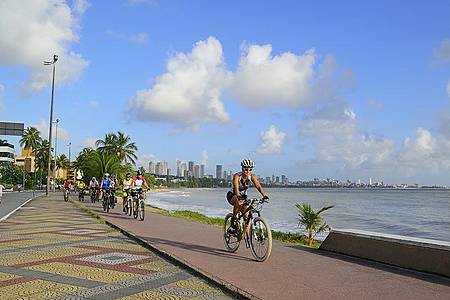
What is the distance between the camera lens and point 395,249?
8.40m

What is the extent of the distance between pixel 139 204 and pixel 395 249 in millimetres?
11277

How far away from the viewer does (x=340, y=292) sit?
6.38 meters

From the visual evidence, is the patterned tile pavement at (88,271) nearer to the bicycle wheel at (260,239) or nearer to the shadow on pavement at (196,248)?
the shadow on pavement at (196,248)

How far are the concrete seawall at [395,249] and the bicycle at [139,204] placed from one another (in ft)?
29.2

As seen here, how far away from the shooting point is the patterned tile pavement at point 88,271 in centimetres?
650

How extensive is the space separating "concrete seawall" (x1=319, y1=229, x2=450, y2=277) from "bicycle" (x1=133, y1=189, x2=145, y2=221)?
29.2 feet

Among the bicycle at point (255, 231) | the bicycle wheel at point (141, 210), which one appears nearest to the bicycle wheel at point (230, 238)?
the bicycle at point (255, 231)

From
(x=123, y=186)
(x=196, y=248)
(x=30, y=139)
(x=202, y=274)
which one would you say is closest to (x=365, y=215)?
(x=123, y=186)

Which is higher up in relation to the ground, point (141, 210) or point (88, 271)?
point (141, 210)

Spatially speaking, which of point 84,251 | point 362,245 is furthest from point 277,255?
point 84,251

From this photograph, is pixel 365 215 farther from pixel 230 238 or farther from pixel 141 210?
pixel 230 238

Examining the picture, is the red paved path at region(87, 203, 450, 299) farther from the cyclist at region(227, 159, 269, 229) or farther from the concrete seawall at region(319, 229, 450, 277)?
the cyclist at region(227, 159, 269, 229)

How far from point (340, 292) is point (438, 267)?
6.46 feet

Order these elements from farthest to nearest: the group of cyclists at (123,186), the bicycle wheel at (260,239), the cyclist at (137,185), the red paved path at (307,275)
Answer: the group of cyclists at (123,186) < the cyclist at (137,185) < the bicycle wheel at (260,239) < the red paved path at (307,275)
